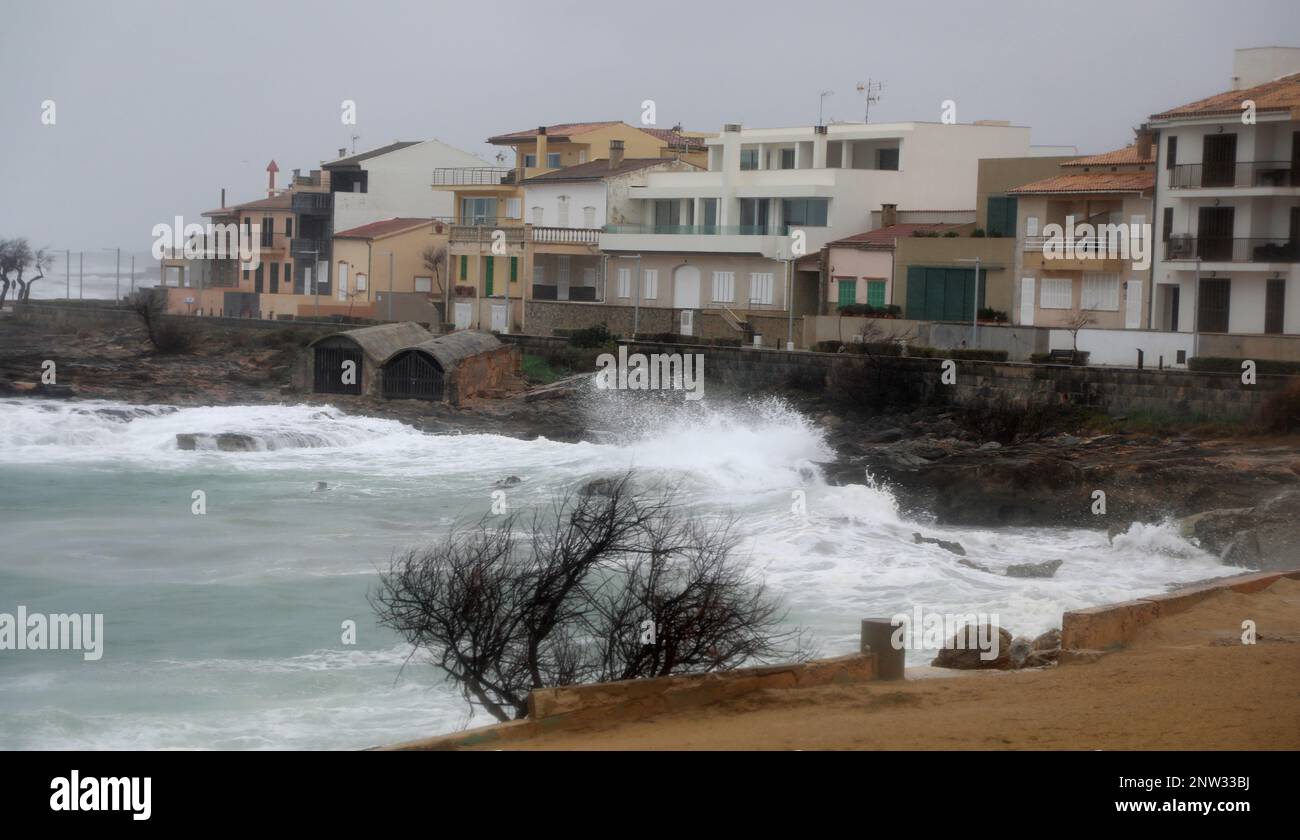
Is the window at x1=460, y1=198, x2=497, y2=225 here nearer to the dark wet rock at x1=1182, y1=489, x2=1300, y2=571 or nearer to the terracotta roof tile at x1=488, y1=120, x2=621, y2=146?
the terracotta roof tile at x1=488, y1=120, x2=621, y2=146

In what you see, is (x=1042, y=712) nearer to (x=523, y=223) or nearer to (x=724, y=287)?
(x=724, y=287)

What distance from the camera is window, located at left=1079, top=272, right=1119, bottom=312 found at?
4706 cm

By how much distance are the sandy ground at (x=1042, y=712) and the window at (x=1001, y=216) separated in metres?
37.3

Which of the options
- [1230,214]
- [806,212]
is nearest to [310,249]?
[806,212]

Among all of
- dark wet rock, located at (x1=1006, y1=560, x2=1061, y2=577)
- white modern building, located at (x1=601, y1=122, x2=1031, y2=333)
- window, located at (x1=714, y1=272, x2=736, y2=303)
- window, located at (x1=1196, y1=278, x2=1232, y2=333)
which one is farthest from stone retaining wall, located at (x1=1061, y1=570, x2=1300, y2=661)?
window, located at (x1=714, y1=272, x2=736, y2=303)

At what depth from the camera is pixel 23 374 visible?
54.0 m

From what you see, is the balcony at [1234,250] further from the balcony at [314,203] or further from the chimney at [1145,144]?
the balcony at [314,203]

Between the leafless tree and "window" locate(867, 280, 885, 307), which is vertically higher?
"window" locate(867, 280, 885, 307)

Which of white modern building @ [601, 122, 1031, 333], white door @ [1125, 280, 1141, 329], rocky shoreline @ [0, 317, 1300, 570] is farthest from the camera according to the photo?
white modern building @ [601, 122, 1031, 333]

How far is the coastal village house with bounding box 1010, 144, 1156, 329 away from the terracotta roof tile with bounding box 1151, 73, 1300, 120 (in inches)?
119

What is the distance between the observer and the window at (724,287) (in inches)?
2334

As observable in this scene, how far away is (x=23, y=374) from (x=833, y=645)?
42113 mm
